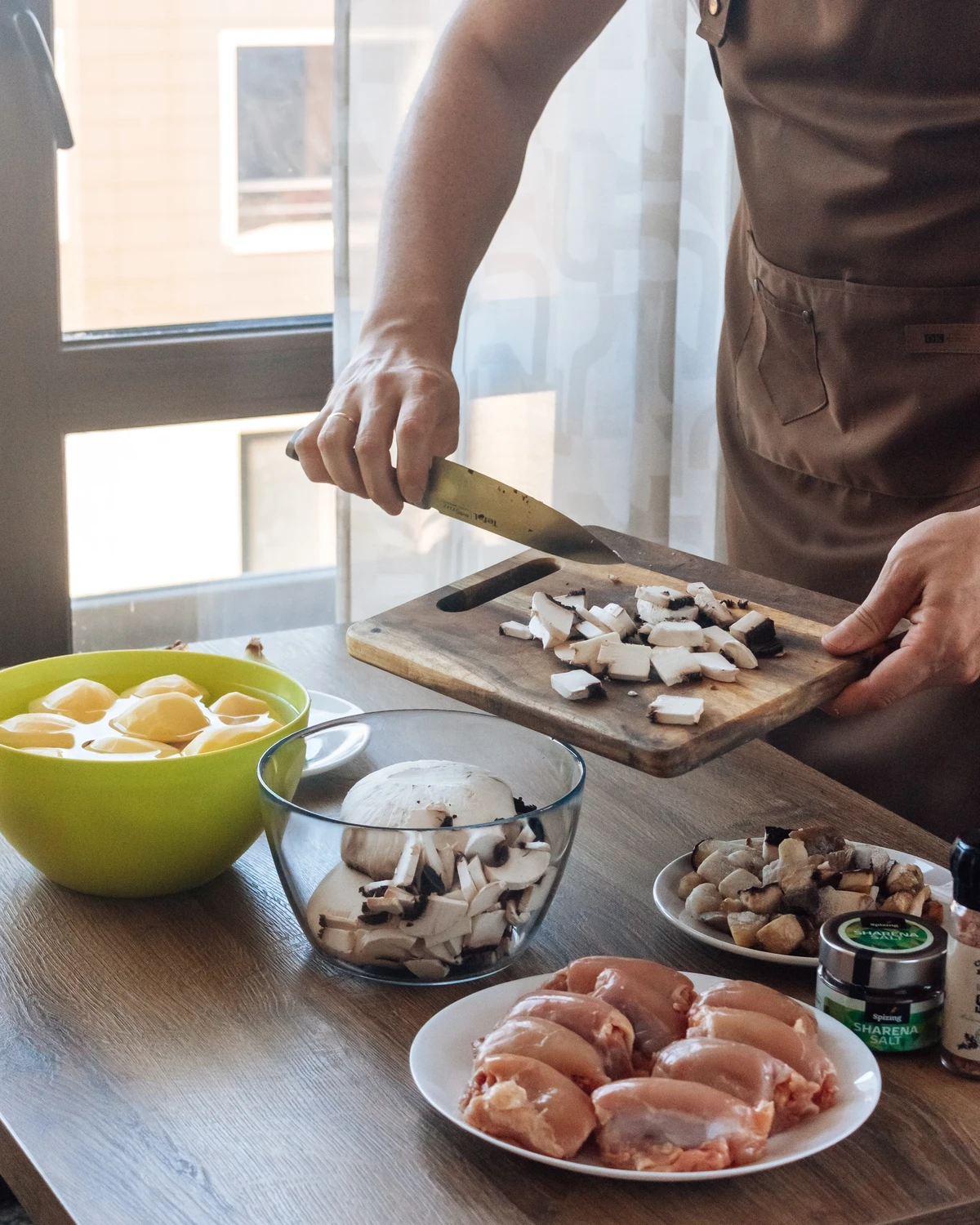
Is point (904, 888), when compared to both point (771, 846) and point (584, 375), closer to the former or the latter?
point (771, 846)

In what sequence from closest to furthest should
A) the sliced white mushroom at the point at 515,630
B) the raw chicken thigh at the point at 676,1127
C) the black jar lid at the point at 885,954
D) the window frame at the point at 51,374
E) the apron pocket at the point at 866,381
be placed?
the raw chicken thigh at the point at 676,1127 → the black jar lid at the point at 885,954 → the sliced white mushroom at the point at 515,630 → the apron pocket at the point at 866,381 → the window frame at the point at 51,374

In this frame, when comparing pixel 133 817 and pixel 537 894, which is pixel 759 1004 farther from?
pixel 133 817

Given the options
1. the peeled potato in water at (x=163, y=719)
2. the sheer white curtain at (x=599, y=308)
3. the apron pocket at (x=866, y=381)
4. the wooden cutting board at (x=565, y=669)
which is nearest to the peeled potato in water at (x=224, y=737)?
the peeled potato in water at (x=163, y=719)

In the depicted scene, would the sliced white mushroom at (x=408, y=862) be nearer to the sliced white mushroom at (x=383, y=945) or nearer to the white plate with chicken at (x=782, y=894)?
the sliced white mushroom at (x=383, y=945)

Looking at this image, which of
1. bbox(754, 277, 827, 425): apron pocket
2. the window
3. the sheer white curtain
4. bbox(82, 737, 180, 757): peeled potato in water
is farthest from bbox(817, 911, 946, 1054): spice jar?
the window

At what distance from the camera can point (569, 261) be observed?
227cm

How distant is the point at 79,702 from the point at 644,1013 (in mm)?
520

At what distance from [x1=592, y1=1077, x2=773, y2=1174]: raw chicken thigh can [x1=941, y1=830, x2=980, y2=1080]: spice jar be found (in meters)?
0.15

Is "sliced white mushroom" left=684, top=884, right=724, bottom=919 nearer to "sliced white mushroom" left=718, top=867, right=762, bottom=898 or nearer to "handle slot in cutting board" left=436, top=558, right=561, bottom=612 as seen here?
"sliced white mushroom" left=718, top=867, right=762, bottom=898

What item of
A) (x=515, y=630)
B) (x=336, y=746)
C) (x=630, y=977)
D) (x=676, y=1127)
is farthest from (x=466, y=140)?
(x=676, y=1127)

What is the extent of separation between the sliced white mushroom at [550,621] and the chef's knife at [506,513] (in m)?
0.12

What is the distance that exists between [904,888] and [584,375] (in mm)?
1525

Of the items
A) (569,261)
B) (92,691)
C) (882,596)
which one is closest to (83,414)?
(569,261)

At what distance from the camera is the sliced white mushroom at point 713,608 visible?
1178mm
